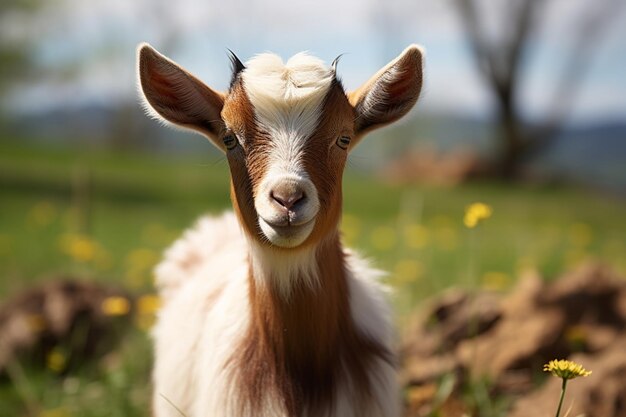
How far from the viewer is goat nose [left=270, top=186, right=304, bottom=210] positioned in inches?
111

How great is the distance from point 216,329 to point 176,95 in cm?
110

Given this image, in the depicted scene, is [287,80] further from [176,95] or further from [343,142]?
[176,95]

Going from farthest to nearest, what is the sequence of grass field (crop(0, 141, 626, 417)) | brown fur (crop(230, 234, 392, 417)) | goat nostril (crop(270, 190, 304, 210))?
grass field (crop(0, 141, 626, 417)) → brown fur (crop(230, 234, 392, 417)) → goat nostril (crop(270, 190, 304, 210))

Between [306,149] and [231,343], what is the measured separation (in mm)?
982

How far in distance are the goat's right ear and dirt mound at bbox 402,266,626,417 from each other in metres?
2.08

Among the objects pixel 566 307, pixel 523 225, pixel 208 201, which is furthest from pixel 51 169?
pixel 566 307

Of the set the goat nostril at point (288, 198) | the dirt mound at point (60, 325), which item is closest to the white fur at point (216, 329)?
the goat nostril at point (288, 198)

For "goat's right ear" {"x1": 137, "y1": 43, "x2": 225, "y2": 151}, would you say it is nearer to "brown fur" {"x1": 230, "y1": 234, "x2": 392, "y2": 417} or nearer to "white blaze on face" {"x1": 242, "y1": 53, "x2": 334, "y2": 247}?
"white blaze on face" {"x1": 242, "y1": 53, "x2": 334, "y2": 247}

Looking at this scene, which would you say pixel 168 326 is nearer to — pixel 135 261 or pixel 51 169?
pixel 135 261

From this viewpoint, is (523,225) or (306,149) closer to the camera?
(306,149)

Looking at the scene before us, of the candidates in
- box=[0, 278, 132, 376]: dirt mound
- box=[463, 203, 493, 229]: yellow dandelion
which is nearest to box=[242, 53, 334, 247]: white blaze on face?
box=[463, 203, 493, 229]: yellow dandelion

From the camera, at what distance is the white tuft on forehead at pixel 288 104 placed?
3059 millimetres

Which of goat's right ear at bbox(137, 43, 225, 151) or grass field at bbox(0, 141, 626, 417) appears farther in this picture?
grass field at bbox(0, 141, 626, 417)

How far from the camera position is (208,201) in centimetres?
1420
